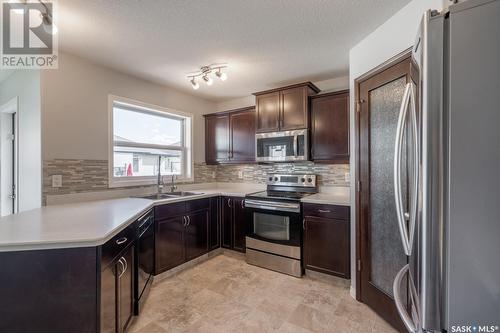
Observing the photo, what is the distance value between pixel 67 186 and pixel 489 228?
309 cm

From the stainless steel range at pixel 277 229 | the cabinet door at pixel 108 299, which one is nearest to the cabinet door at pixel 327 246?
the stainless steel range at pixel 277 229

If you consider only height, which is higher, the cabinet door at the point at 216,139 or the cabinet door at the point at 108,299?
the cabinet door at the point at 216,139

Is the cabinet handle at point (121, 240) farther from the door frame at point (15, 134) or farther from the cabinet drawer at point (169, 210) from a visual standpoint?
the door frame at point (15, 134)

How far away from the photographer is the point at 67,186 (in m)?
2.30

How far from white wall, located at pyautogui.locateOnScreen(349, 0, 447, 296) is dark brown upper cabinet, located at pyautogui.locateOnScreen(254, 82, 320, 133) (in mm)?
712

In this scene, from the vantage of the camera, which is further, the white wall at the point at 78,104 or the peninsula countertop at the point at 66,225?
the white wall at the point at 78,104

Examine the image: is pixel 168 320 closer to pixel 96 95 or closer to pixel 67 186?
pixel 67 186

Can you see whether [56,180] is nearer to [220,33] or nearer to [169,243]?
[169,243]

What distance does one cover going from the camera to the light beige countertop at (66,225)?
121 centimetres

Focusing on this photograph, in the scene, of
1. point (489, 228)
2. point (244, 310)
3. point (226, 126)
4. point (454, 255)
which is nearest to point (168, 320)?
point (244, 310)

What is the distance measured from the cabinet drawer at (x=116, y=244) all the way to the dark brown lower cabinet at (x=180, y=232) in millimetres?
664

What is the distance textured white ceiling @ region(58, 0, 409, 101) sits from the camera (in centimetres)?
170

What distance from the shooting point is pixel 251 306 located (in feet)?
6.84

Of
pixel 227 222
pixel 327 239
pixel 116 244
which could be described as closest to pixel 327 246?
pixel 327 239
